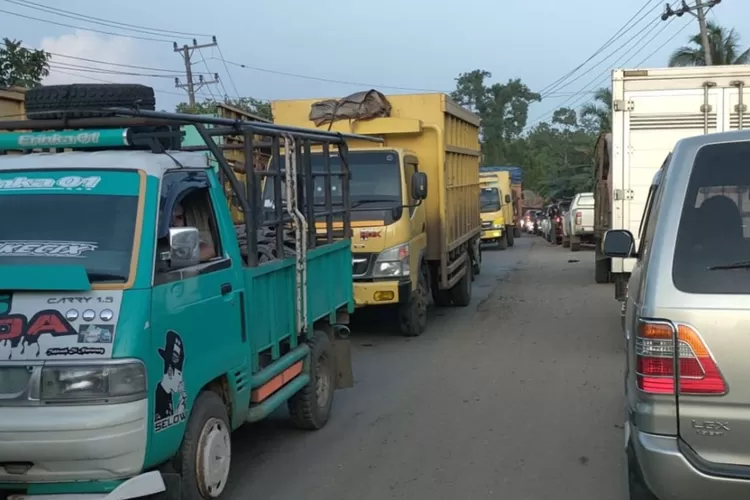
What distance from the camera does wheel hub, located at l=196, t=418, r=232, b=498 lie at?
4.63 meters

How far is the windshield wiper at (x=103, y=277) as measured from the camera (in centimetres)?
414

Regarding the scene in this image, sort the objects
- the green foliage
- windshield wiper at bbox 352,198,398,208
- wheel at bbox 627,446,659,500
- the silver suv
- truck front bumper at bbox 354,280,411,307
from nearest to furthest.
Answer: the silver suv
wheel at bbox 627,446,659,500
truck front bumper at bbox 354,280,411,307
windshield wiper at bbox 352,198,398,208
the green foliage

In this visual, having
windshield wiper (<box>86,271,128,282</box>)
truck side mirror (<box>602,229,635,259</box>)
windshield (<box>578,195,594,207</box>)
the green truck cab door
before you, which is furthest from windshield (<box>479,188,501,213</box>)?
windshield wiper (<box>86,271,128,282</box>)

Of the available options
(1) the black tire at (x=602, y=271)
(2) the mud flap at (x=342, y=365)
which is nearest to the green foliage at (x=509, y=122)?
(1) the black tire at (x=602, y=271)

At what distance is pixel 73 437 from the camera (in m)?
3.87

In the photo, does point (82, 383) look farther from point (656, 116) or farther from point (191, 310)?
point (656, 116)

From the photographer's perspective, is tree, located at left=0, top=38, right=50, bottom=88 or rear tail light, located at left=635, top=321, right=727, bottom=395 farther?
tree, located at left=0, top=38, right=50, bottom=88

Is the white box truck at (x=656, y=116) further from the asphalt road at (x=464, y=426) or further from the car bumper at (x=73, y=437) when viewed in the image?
the car bumper at (x=73, y=437)

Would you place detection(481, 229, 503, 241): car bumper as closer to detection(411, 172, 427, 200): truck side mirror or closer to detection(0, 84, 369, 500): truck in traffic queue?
detection(411, 172, 427, 200): truck side mirror

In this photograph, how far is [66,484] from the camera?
13.2 feet

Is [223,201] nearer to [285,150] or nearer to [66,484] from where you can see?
[285,150]

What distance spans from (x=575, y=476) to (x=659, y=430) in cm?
232

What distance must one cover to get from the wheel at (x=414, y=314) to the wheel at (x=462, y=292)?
233 cm

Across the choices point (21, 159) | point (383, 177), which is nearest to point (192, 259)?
point (21, 159)
